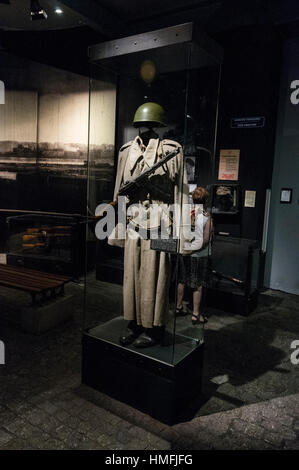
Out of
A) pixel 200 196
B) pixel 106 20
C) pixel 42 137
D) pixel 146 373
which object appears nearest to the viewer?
pixel 146 373

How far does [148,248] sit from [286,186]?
12.8ft

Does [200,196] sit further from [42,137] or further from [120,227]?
[42,137]

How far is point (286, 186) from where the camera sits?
5.93 metres

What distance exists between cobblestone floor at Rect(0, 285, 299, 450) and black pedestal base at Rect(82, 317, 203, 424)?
9 centimetres

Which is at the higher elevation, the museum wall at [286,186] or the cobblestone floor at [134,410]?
the museum wall at [286,186]

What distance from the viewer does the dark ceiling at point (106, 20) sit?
5.21 meters

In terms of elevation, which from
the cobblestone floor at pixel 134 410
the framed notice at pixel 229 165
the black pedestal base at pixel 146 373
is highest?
the framed notice at pixel 229 165

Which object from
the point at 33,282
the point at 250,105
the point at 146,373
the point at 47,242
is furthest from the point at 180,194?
the point at 47,242

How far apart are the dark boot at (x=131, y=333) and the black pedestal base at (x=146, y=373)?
70 mm

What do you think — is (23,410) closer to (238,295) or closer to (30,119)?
(238,295)

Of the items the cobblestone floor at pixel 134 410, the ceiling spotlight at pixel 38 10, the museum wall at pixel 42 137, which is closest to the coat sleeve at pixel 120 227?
the cobblestone floor at pixel 134 410

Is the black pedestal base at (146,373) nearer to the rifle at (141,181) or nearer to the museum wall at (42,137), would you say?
the rifle at (141,181)
